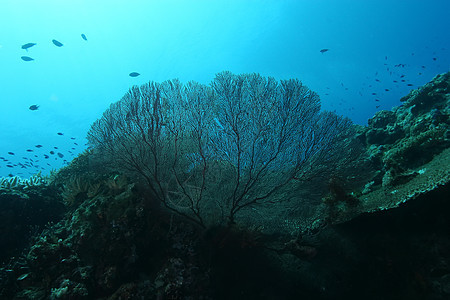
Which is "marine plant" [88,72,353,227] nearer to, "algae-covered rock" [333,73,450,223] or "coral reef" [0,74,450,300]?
"coral reef" [0,74,450,300]

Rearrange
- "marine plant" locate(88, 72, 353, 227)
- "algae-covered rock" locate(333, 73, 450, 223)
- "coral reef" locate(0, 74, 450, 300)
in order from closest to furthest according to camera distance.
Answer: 1. "coral reef" locate(0, 74, 450, 300)
2. "algae-covered rock" locate(333, 73, 450, 223)
3. "marine plant" locate(88, 72, 353, 227)

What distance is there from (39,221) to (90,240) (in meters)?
3.76

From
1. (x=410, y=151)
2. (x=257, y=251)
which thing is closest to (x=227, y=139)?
(x=257, y=251)

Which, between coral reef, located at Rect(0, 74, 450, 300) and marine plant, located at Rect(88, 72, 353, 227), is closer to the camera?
coral reef, located at Rect(0, 74, 450, 300)

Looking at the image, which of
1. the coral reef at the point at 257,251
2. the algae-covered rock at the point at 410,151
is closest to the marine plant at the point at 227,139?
the coral reef at the point at 257,251

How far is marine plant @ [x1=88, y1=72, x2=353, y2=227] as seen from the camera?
5238mm

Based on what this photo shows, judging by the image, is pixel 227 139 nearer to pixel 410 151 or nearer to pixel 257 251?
pixel 257 251

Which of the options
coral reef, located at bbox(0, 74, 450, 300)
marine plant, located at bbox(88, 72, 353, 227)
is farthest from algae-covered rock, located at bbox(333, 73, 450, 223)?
marine plant, located at bbox(88, 72, 353, 227)

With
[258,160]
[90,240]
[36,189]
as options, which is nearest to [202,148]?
[258,160]

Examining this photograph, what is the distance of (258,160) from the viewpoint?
210 inches

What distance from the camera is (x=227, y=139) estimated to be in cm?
529

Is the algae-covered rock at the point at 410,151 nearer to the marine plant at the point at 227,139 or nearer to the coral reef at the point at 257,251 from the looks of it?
the coral reef at the point at 257,251

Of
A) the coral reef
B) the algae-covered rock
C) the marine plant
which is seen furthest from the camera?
the marine plant

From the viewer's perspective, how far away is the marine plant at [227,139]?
206 inches
